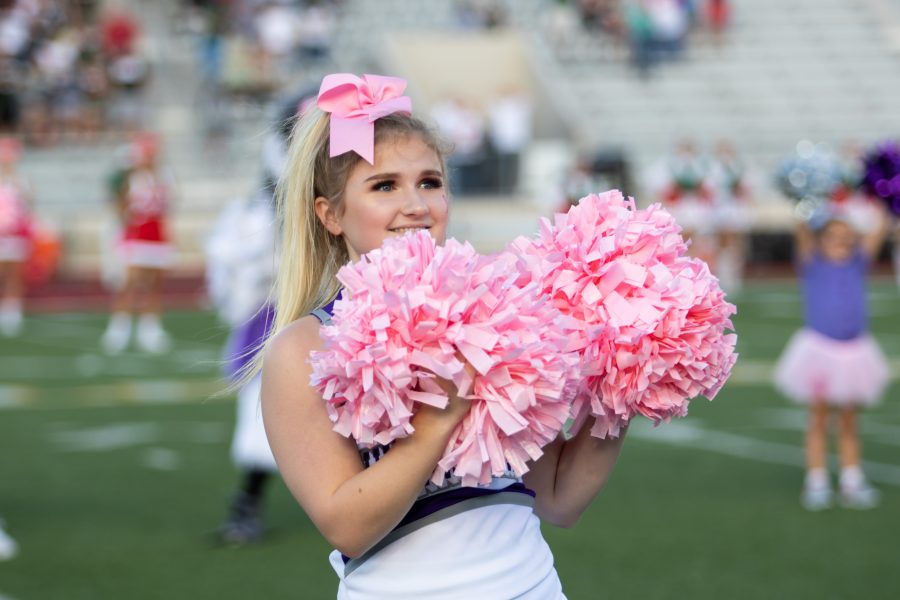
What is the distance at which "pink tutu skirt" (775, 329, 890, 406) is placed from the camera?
655 centimetres

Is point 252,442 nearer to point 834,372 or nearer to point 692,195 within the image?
point 834,372

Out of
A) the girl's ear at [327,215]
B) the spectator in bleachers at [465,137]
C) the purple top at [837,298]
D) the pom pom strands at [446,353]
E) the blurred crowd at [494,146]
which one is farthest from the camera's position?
the blurred crowd at [494,146]

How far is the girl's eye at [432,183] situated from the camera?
2.45m

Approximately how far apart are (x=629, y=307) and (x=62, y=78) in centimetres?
1897

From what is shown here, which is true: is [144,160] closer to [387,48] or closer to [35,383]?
[35,383]

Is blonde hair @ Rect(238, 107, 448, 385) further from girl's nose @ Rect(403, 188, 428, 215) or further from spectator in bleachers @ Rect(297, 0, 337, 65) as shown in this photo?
spectator in bleachers @ Rect(297, 0, 337, 65)

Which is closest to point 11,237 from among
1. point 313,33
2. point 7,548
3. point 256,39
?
point 256,39

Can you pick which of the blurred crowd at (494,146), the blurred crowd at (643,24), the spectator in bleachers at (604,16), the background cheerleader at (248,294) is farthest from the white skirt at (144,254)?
the spectator in bleachers at (604,16)

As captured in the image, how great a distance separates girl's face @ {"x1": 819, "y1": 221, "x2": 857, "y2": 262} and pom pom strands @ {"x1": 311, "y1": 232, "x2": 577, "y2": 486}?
4.93 m

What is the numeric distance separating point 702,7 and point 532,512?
23.9 metres

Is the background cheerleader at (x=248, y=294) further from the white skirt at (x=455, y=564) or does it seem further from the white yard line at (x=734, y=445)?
the white skirt at (x=455, y=564)

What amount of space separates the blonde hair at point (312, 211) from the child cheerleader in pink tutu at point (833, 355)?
14.2 ft

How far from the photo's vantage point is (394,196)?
7.91 ft

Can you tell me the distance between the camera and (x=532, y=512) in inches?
97.7
